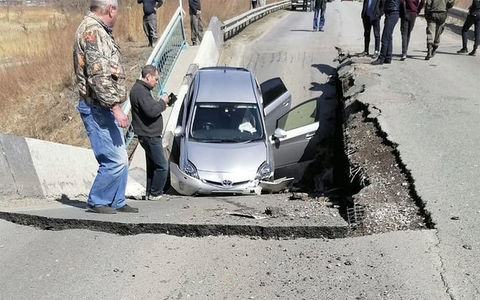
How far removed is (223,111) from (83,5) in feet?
51.5

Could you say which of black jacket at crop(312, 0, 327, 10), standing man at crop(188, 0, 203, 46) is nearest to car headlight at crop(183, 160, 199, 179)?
standing man at crop(188, 0, 203, 46)

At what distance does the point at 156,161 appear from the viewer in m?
6.68

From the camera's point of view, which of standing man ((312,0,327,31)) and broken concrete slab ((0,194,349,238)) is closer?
broken concrete slab ((0,194,349,238))

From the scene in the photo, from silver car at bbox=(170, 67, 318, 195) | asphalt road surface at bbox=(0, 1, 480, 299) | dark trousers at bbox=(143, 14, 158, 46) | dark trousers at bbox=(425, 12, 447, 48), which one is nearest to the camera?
asphalt road surface at bbox=(0, 1, 480, 299)

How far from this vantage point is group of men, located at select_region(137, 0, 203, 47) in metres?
14.1

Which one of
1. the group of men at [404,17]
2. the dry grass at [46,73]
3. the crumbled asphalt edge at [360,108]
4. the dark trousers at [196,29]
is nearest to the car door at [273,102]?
the crumbled asphalt edge at [360,108]

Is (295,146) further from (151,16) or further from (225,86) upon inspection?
(151,16)

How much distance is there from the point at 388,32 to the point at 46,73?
941 centimetres

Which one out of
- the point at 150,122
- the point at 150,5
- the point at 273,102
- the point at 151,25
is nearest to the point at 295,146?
the point at 273,102

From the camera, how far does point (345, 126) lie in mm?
8859

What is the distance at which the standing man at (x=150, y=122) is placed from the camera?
247 inches

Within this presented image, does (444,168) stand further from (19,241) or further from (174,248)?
(19,241)

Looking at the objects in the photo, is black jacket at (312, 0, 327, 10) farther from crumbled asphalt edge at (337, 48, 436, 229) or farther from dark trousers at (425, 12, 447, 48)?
dark trousers at (425, 12, 447, 48)

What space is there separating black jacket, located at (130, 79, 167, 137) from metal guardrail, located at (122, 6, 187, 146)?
3.59 metres
